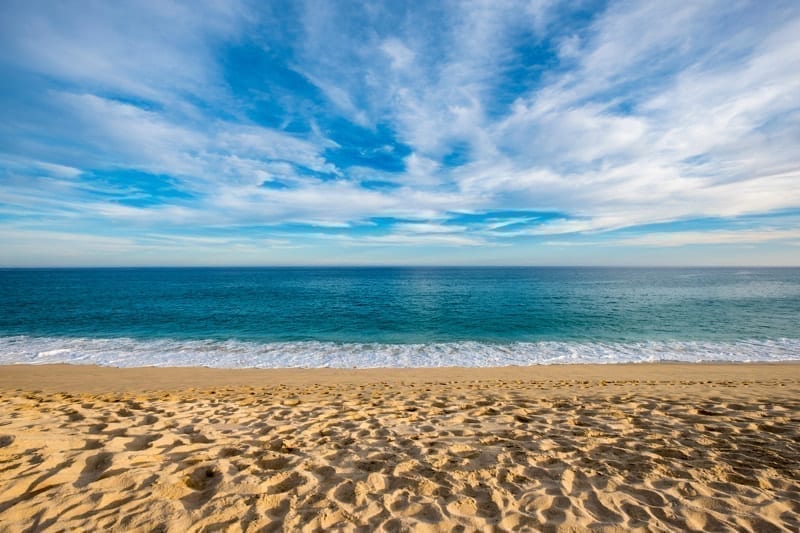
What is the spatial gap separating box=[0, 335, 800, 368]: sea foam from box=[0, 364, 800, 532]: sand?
9.26 meters

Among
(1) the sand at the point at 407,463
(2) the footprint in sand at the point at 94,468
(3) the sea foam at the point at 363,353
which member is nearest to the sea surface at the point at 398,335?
(3) the sea foam at the point at 363,353

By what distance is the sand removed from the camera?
414 cm

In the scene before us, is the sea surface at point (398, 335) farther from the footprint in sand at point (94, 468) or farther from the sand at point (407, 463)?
the footprint in sand at point (94, 468)

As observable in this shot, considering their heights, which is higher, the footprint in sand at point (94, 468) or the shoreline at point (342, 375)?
the footprint in sand at point (94, 468)

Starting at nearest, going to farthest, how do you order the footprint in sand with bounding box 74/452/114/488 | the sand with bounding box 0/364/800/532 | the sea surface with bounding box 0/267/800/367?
the sand with bounding box 0/364/800/532
the footprint in sand with bounding box 74/452/114/488
the sea surface with bounding box 0/267/800/367

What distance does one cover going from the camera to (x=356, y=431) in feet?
23.0

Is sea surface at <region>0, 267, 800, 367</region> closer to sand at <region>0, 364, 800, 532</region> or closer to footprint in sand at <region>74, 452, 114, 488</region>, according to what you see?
sand at <region>0, 364, 800, 532</region>

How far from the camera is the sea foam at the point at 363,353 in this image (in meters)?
18.9

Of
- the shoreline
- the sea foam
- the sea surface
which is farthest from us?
the sea surface

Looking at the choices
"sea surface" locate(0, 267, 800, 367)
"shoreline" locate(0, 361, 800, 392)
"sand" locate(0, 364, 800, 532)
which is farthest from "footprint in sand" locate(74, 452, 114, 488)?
"sea surface" locate(0, 267, 800, 367)

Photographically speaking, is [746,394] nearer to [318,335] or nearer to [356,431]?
[356,431]

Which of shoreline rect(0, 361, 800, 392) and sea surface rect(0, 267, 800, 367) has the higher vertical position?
shoreline rect(0, 361, 800, 392)

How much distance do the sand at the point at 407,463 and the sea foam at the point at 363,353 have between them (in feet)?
30.4

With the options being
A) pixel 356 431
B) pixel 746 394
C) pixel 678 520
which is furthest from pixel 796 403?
pixel 356 431
